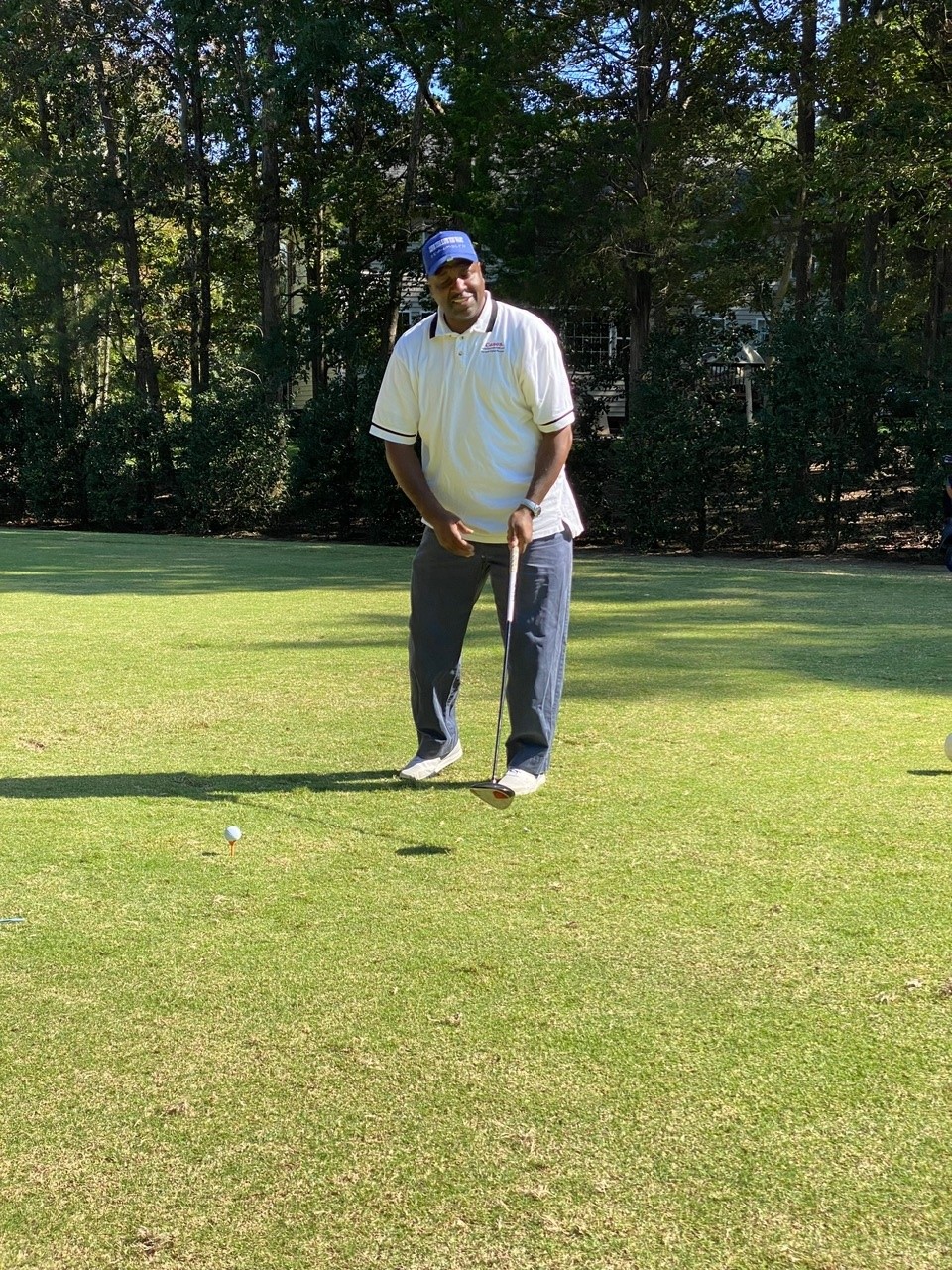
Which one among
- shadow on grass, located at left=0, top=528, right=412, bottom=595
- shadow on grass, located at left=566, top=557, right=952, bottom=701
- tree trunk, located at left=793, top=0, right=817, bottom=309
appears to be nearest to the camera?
shadow on grass, located at left=566, top=557, right=952, bottom=701

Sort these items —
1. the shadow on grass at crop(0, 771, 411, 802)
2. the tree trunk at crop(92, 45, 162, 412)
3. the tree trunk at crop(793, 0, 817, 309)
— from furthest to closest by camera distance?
the tree trunk at crop(92, 45, 162, 412) < the tree trunk at crop(793, 0, 817, 309) < the shadow on grass at crop(0, 771, 411, 802)

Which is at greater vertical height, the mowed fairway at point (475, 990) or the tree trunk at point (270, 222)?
the tree trunk at point (270, 222)

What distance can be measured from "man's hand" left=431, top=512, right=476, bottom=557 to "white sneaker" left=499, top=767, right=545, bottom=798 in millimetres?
863

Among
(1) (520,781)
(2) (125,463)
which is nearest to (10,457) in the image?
(2) (125,463)

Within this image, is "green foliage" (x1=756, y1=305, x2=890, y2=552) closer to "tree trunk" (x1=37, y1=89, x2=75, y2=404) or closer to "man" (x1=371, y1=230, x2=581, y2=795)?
"man" (x1=371, y1=230, x2=581, y2=795)

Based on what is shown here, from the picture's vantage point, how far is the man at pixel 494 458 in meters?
4.95

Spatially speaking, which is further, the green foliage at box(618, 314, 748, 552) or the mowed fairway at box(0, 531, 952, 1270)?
the green foliage at box(618, 314, 748, 552)

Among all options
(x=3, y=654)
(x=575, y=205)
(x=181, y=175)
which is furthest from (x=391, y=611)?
(x=181, y=175)

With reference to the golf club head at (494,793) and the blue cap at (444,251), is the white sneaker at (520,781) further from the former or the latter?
the blue cap at (444,251)

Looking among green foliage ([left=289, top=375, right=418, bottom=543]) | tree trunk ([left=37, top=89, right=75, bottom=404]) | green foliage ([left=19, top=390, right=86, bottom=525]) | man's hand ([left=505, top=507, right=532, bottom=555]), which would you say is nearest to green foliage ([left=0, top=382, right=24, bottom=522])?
green foliage ([left=19, top=390, right=86, bottom=525])

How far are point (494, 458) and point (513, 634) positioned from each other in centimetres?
68

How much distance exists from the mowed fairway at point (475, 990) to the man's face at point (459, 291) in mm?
1834

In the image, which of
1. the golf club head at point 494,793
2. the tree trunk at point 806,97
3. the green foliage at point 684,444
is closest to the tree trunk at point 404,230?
the green foliage at point 684,444

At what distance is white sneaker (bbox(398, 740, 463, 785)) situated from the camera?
538cm
